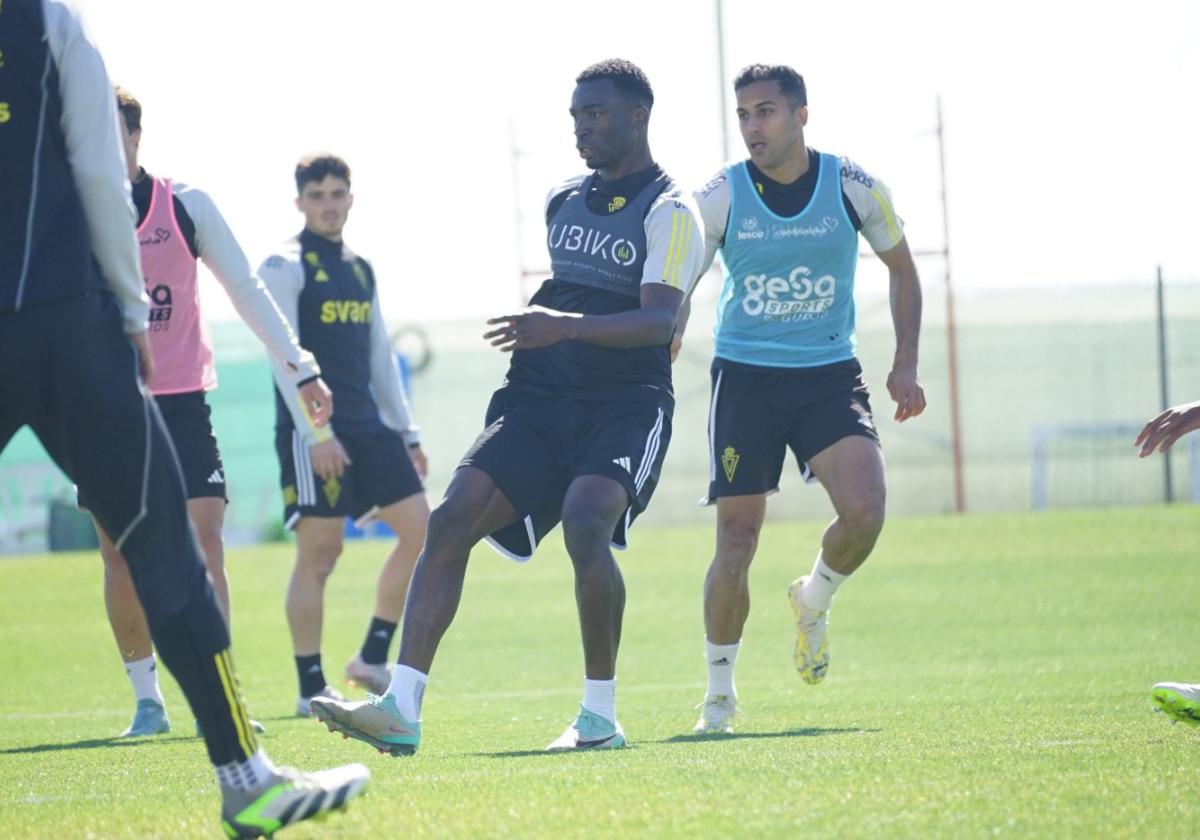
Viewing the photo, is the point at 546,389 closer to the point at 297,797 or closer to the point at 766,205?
the point at 766,205

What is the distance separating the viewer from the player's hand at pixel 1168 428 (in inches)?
224

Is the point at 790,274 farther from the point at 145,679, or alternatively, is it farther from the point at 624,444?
the point at 145,679

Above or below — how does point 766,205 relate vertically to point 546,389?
above

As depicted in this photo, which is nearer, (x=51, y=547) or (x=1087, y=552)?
(x=1087, y=552)

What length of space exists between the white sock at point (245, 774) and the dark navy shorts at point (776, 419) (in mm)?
3757

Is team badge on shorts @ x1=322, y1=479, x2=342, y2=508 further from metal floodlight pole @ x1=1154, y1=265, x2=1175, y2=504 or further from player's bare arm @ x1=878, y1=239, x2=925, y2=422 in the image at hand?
metal floodlight pole @ x1=1154, y1=265, x2=1175, y2=504

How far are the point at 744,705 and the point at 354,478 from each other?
2489 mm

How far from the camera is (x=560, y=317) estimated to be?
6.00 meters

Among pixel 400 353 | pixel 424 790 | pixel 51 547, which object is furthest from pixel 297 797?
pixel 400 353

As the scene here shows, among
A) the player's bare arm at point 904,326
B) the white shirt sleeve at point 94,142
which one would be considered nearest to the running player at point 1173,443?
the player's bare arm at point 904,326

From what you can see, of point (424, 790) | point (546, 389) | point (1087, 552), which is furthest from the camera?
point (1087, 552)

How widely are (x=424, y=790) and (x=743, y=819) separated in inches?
40.5

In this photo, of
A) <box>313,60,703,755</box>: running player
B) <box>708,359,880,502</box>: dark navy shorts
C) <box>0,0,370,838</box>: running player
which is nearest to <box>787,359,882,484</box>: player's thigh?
<box>708,359,880,502</box>: dark navy shorts

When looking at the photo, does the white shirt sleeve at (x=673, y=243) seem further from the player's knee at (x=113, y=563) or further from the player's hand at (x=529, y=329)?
the player's knee at (x=113, y=563)
